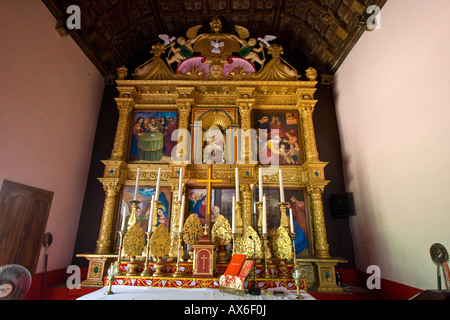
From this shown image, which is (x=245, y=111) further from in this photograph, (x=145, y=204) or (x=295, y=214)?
(x=145, y=204)

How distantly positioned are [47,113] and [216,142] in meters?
4.20

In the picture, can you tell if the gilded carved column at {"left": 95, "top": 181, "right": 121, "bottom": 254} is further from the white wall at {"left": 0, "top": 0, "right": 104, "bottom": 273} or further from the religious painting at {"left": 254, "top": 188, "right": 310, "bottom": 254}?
the religious painting at {"left": 254, "top": 188, "right": 310, "bottom": 254}

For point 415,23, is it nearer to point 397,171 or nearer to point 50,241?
point 397,171

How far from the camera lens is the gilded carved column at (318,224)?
18.8ft

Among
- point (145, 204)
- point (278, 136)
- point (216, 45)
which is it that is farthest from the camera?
point (216, 45)

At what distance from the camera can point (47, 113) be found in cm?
553

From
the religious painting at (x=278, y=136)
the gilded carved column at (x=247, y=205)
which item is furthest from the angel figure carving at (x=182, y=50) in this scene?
the gilded carved column at (x=247, y=205)

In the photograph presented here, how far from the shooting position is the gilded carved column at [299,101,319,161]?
6.52 m

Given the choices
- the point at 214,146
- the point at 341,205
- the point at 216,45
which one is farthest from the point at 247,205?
the point at 216,45

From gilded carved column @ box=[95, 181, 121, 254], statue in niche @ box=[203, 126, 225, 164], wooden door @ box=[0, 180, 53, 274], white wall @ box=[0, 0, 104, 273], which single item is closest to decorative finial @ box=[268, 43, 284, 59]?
statue in niche @ box=[203, 126, 225, 164]

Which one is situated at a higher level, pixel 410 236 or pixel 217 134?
pixel 217 134
